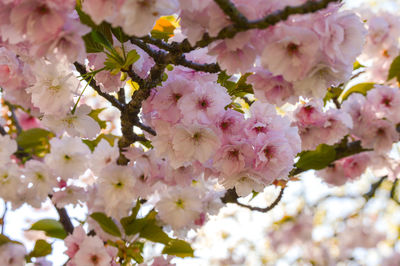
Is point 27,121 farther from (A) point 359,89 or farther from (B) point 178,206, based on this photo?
(A) point 359,89

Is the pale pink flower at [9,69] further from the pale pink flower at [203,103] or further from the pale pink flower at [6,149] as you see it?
the pale pink flower at [203,103]

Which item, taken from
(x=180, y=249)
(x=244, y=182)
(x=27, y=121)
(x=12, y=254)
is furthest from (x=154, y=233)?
(x=27, y=121)

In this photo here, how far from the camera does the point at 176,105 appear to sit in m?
1.14

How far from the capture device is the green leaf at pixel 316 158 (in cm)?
178

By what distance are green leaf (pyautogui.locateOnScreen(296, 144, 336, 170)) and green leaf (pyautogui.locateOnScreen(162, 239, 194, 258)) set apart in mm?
583

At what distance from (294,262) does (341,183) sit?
352 cm

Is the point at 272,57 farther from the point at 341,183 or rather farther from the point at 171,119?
the point at 341,183

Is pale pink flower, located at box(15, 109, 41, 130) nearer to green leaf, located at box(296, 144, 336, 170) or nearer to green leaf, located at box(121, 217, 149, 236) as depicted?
green leaf, located at box(121, 217, 149, 236)

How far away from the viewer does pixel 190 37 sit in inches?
33.2

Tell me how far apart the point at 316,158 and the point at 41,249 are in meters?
1.22

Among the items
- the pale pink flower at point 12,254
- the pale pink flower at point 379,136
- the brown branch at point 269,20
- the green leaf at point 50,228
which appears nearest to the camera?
the brown branch at point 269,20

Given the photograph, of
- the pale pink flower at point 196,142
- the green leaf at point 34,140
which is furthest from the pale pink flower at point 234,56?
the green leaf at point 34,140

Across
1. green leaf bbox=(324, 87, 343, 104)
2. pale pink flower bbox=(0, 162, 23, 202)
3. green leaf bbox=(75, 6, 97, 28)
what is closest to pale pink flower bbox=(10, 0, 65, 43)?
green leaf bbox=(75, 6, 97, 28)

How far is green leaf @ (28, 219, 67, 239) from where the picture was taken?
1.75 metres
